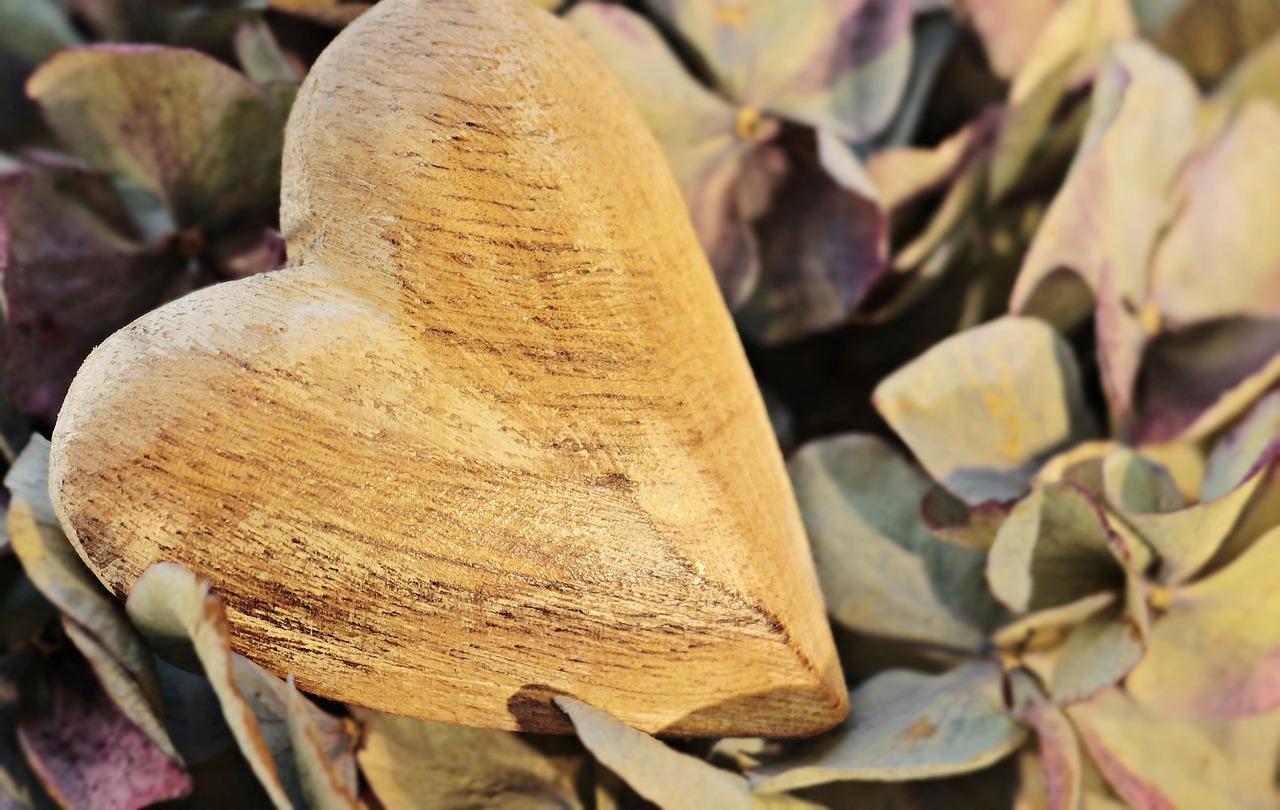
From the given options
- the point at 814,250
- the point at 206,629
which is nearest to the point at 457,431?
the point at 206,629

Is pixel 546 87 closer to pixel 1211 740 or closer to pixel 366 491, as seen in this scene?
pixel 366 491

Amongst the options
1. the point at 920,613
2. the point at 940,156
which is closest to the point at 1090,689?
the point at 920,613

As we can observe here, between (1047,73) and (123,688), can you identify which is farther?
(1047,73)

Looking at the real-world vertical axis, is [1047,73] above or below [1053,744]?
above

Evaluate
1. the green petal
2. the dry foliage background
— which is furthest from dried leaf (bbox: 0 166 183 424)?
the green petal

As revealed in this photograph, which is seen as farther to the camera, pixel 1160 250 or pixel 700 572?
pixel 1160 250

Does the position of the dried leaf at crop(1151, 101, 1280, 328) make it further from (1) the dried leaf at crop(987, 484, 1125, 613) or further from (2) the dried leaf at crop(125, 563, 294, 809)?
(2) the dried leaf at crop(125, 563, 294, 809)

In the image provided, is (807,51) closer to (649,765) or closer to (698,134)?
(698,134)
